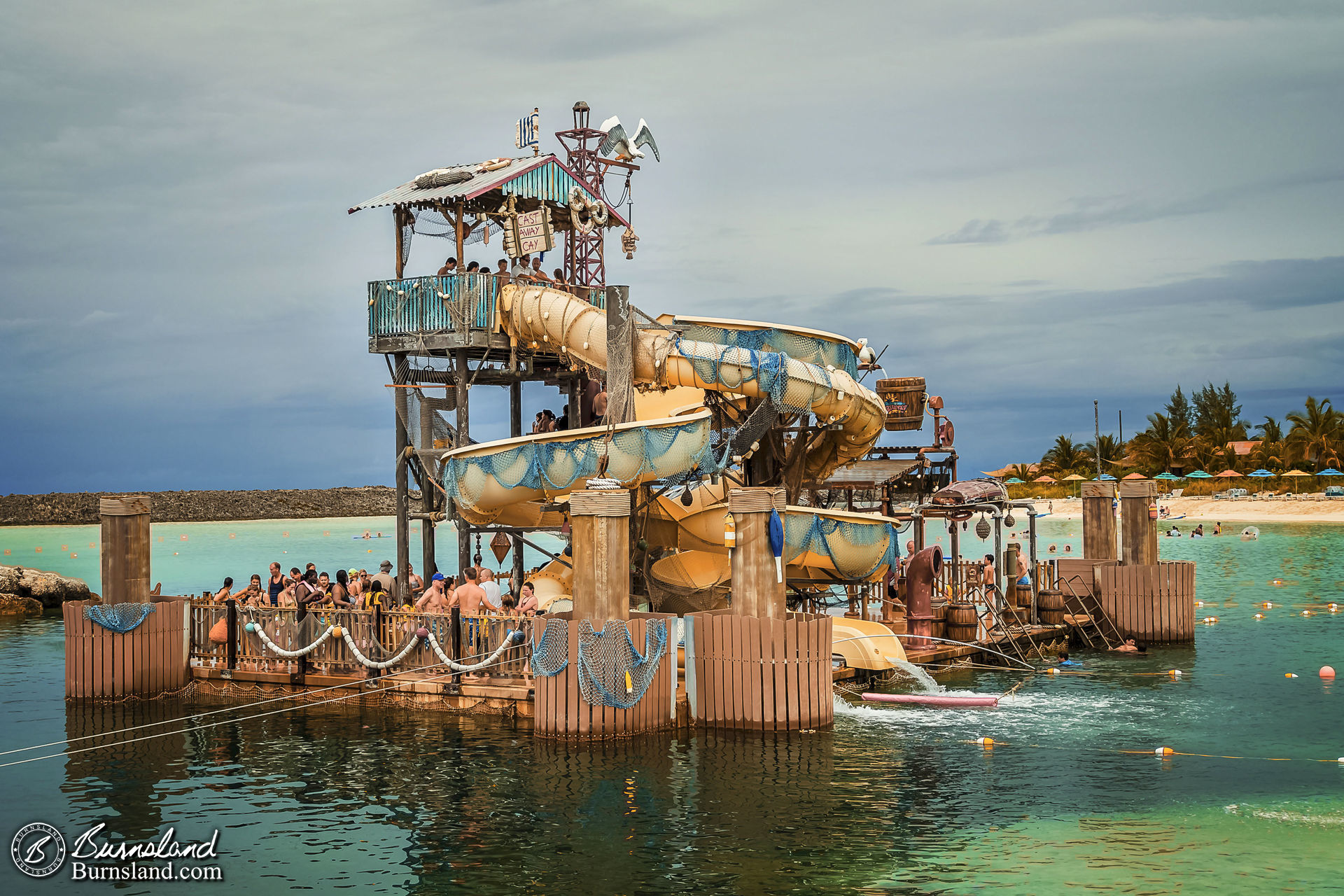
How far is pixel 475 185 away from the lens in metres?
24.8

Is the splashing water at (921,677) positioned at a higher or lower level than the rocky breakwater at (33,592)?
lower

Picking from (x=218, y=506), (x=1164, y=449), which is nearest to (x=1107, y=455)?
(x=1164, y=449)

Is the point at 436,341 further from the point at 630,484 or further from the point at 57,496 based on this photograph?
the point at 57,496

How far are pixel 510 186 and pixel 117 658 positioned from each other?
11938 mm

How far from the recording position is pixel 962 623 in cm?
2536

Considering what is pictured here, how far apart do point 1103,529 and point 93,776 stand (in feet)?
74.4

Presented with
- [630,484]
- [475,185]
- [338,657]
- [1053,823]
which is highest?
[475,185]

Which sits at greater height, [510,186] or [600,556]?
[510,186]

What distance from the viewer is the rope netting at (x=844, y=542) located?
70.3ft

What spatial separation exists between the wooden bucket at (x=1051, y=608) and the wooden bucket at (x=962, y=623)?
3.27m

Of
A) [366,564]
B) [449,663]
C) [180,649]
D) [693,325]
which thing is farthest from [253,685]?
[366,564]

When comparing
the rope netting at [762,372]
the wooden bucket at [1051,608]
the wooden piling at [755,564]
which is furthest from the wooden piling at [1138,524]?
the wooden piling at [755,564]

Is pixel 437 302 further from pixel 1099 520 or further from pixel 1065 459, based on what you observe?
pixel 1065 459

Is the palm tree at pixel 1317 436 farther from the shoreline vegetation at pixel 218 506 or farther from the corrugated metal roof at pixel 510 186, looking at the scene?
the shoreline vegetation at pixel 218 506
